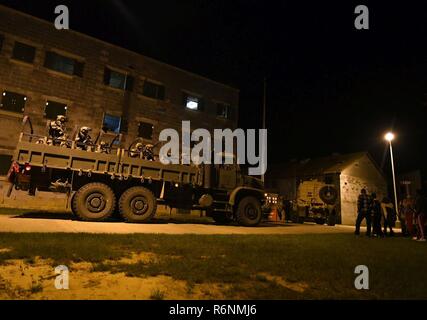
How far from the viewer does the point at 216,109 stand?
26391 millimetres

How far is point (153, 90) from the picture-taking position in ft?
77.1

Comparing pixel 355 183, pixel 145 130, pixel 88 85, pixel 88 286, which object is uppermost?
pixel 88 85

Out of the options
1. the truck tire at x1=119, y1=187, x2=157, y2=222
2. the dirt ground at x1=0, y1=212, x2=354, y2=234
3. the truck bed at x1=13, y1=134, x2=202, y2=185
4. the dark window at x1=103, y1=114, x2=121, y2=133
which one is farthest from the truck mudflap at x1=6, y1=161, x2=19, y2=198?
the dark window at x1=103, y1=114, x2=121, y2=133

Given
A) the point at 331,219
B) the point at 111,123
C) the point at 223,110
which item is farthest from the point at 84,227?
the point at 223,110

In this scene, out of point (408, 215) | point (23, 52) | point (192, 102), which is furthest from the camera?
point (192, 102)

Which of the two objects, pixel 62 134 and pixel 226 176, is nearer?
pixel 62 134

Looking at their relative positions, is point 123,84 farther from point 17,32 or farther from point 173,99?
point 17,32

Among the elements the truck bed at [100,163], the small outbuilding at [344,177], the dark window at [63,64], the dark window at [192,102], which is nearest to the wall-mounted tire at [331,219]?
the small outbuilding at [344,177]

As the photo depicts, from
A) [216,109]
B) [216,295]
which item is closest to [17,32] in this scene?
[216,109]

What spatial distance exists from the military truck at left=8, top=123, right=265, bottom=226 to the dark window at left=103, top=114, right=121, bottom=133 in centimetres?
938

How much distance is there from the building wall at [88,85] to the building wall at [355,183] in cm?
1335

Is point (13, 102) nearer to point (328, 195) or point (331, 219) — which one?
point (331, 219)

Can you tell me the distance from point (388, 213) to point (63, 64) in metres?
20.2

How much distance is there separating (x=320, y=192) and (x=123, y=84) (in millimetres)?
16132
